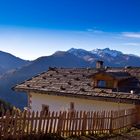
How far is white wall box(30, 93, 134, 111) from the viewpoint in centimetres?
2412

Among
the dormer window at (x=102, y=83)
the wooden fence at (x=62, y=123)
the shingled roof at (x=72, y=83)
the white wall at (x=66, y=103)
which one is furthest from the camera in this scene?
the dormer window at (x=102, y=83)

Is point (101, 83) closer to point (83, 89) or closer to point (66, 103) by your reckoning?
point (83, 89)

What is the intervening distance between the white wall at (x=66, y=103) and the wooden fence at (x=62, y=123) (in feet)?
9.03

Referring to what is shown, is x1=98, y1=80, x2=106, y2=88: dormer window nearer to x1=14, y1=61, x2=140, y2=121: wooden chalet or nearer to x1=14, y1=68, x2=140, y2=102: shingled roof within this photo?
x1=14, y1=61, x2=140, y2=121: wooden chalet

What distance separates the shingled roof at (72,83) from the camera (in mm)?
24761

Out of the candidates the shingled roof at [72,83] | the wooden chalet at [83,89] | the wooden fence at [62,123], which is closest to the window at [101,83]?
the wooden chalet at [83,89]

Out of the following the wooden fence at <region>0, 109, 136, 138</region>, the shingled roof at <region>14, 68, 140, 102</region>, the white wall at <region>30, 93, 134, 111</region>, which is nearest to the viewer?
the wooden fence at <region>0, 109, 136, 138</region>

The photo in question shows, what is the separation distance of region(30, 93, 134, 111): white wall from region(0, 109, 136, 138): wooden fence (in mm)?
2751

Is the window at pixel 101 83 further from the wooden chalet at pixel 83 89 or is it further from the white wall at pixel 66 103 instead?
the white wall at pixel 66 103

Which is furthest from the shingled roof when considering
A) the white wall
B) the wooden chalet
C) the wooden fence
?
the wooden fence

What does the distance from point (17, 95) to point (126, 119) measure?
5617 inches

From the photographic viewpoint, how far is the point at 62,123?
16.3 meters

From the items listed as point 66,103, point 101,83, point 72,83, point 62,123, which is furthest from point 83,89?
point 62,123

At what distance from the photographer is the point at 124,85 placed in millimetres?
25781
